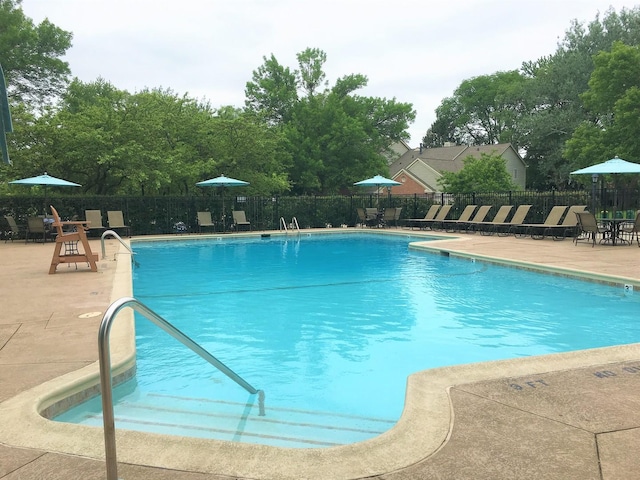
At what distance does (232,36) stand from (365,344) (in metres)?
11.8

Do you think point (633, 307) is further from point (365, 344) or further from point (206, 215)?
point (206, 215)

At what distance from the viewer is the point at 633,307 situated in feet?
22.5

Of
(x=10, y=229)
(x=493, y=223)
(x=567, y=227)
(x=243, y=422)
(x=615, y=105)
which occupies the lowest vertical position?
(x=243, y=422)

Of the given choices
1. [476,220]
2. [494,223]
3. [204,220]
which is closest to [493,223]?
[494,223]

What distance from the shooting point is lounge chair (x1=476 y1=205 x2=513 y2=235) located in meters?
17.1

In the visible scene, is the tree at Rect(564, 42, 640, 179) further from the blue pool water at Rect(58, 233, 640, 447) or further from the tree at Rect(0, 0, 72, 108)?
the tree at Rect(0, 0, 72, 108)

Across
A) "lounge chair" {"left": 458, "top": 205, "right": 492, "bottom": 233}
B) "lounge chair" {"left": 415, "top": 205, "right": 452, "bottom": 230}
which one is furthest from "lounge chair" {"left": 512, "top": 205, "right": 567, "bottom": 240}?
"lounge chair" {"left": 415, "top": 205, "right": 452, "bottom": 230}

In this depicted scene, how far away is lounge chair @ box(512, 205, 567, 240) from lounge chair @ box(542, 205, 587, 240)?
0.49ft

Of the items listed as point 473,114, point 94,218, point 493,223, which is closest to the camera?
point 493,223

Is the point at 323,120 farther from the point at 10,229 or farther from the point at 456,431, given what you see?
the point at 456,431

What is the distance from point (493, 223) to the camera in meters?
16.9

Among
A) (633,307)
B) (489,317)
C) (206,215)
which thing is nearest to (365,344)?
(489,317)

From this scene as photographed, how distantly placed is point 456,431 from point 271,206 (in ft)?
64.3

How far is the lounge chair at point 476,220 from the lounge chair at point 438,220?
30.1 inches
